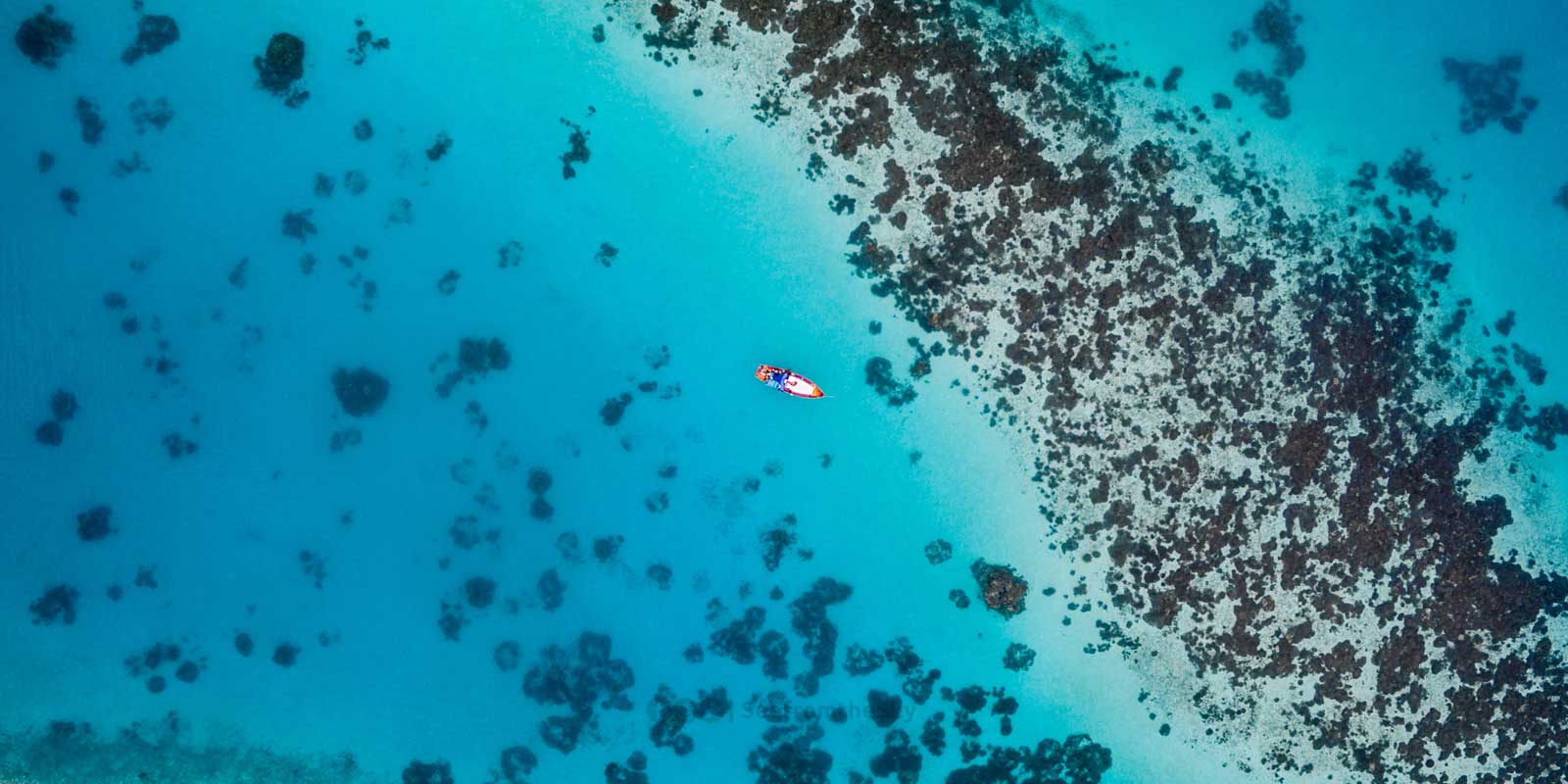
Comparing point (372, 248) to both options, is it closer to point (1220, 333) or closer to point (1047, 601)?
point (1047, 601)

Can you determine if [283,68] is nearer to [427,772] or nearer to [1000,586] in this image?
[427,772]

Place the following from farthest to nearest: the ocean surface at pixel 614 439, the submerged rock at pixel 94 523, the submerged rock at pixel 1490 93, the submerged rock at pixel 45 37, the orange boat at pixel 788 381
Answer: the submerged rock at pixel 1490 93, the submerged rock at pixel 94 523, the ocean surface at pixel 614 439, the submerged rock at pixel 45 37, the orange boat at pixel 788 381

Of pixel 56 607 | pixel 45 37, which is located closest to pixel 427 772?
pixel 56 607

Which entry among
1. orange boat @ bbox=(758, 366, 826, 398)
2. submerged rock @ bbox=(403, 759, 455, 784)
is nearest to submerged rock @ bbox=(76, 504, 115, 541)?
submerged rock @ bbox=(403, 759, 455, 784)

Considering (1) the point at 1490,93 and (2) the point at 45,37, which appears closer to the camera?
(2) the point at 45,37

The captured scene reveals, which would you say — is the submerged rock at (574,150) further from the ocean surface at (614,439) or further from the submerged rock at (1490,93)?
the submerged rock at (1490,93)

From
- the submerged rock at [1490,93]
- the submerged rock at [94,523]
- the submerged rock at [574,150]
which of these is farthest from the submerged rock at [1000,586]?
the submerged rock at [94,523]

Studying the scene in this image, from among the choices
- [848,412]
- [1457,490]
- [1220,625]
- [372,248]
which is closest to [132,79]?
[372,248]
